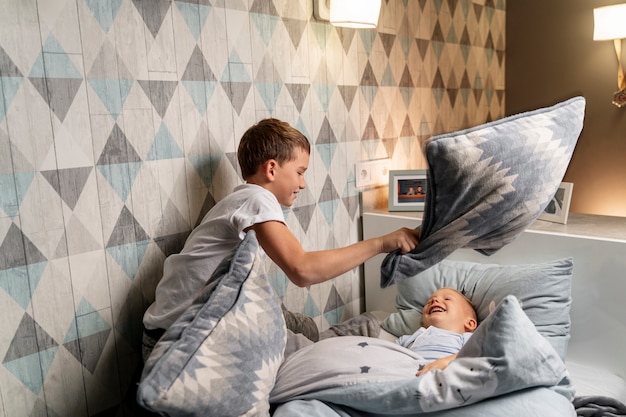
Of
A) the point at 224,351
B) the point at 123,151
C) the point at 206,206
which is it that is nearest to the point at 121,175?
the point at 123,151

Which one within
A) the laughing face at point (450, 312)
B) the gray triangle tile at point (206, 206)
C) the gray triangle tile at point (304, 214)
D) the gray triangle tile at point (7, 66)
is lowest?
the laughing face at point (450, 312)

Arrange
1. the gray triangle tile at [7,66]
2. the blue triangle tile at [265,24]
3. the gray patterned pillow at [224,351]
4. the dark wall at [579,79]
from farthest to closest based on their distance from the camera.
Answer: the dark wall at [579,79] < the blue triangle tile at [265,24] < the gray triangle tile at [7,66] < the gray patterned pillow at [224,351]

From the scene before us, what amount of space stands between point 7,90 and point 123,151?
13.1 inches

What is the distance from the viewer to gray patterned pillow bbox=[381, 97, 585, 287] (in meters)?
1.21

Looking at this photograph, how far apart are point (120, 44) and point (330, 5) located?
0.83 meters

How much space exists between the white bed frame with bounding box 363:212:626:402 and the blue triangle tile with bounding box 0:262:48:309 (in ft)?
5.03

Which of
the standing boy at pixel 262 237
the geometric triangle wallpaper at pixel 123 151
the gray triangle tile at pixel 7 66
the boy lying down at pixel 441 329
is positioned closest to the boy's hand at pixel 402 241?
the standing boy at pixel 262 237

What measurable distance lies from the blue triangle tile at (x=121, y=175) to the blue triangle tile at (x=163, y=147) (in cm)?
6

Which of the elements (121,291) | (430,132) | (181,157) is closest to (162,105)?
(181,157)

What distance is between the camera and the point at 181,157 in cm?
177

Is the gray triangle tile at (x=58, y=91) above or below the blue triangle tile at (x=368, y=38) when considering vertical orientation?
below

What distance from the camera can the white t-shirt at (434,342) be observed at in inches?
68.8

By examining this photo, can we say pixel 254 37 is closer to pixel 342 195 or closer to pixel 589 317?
pixel 342 195

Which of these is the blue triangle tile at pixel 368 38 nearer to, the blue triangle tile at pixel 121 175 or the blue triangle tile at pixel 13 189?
the blue triangle tile at pixel 121 175
